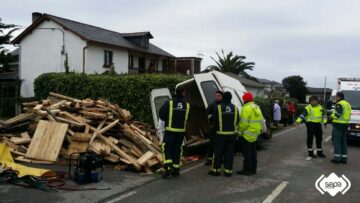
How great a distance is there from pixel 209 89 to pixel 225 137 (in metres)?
2.98

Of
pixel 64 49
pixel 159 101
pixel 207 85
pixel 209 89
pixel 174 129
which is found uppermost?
pixel 64 49

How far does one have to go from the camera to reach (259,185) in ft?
26.7

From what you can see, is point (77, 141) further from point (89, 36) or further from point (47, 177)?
point (89, 36)

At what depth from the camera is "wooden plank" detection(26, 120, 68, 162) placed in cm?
955

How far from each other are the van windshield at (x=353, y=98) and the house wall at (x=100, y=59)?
21.2 m

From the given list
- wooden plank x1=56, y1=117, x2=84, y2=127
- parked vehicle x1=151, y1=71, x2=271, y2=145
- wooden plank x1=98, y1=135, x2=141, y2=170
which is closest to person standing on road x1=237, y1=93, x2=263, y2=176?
parked vehicle x1=151, y1=71, x2=271, y2=145

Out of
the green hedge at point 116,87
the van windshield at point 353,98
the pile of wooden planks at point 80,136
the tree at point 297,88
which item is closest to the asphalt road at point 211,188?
the pile of wooden planks at point 80,136

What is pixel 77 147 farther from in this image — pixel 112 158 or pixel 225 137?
pixel 225 137

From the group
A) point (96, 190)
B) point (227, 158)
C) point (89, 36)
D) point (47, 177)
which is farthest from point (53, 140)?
point (89, 36)

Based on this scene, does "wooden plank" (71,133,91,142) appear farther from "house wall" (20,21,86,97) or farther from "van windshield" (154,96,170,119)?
Answer: "house wall" (20,21,86,97)

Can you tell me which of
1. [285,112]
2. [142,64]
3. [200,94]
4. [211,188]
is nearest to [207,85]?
[200,94]

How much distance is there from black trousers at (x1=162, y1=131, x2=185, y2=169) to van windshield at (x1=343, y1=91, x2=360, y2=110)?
9326 millimetres

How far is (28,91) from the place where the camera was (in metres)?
34.0

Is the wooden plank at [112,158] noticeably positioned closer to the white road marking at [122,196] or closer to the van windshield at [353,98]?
the white road marking at [122,196]
